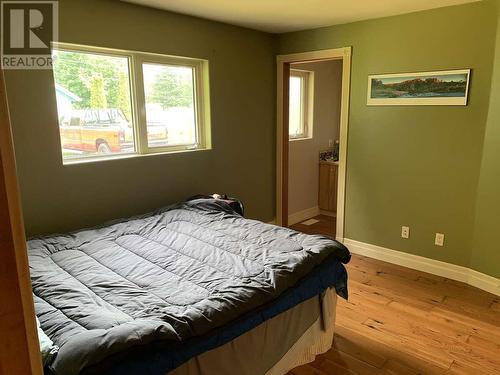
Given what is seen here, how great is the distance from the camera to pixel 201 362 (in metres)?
1.53

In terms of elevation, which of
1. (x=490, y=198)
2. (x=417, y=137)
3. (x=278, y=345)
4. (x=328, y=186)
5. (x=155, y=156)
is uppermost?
(x=417, y=137)

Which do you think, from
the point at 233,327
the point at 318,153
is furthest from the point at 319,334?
the point at 318,153

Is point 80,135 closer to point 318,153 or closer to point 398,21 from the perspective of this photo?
point 398,21

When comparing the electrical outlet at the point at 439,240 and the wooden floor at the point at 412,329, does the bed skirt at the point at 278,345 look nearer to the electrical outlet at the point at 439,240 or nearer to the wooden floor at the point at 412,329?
the wooden floor at the point at 412,329

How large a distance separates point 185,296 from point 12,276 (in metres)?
1.23

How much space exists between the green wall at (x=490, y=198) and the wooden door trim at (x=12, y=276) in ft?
10.8

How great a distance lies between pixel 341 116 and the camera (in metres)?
3.77

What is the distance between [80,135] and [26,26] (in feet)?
2.65

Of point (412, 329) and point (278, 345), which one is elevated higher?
point (278, 345)

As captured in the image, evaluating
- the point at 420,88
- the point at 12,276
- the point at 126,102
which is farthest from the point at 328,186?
the point at 12,276

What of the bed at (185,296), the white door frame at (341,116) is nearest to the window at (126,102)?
the bed at (185,296)

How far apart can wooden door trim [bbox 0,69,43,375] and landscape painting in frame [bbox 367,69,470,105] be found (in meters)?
3.34

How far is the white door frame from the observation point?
367 centimetres

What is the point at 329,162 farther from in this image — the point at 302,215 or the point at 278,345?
the point at 278,345
